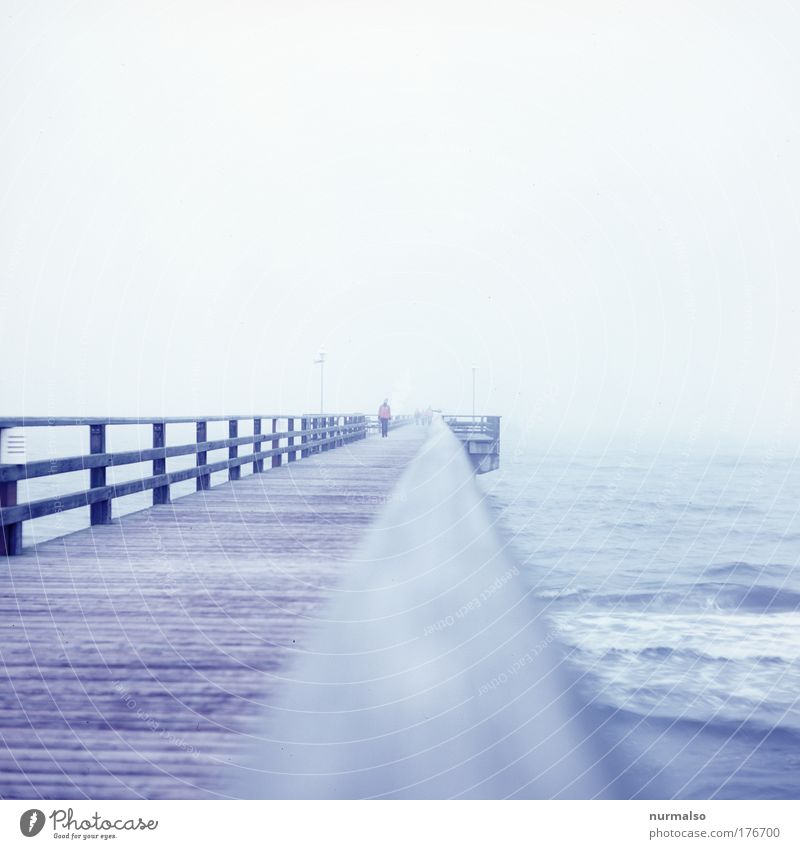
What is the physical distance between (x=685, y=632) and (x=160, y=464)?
39.9ft

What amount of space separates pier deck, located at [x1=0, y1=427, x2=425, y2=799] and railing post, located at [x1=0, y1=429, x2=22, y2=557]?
93 mm

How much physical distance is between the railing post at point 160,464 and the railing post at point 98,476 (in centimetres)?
148

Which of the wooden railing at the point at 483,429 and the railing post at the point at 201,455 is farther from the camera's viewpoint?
the wooden railing at the point at 483,429

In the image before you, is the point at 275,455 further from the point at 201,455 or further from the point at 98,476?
the point at 98,476

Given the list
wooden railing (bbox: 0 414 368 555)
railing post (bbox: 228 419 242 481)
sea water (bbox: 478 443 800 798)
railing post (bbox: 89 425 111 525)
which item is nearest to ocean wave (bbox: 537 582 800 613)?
sea water (bbox: 478 443 800 798)

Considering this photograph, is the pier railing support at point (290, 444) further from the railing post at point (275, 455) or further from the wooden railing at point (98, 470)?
the wooden railing at point (98, 470)

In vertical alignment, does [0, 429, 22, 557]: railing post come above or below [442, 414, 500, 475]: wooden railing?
above

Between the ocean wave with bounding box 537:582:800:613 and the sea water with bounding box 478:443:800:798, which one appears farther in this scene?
the ocean wave with bounding box 537:582:800:613

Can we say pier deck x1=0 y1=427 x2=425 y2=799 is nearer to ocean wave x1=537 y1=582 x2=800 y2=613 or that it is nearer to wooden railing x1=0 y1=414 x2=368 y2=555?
wooden railing x1=0 y1=414 x2=368 y2=555

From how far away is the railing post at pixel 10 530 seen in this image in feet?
19.8

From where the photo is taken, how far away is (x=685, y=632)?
1744 centimetres


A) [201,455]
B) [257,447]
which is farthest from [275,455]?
[201,455]

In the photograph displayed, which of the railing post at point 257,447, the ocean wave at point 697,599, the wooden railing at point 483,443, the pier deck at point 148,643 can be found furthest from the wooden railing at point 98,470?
the wooden railing at point 483,443

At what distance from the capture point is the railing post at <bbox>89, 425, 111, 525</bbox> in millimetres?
→ 7707
